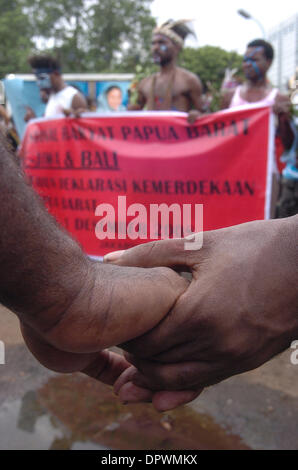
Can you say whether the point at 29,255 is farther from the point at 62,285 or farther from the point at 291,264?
the point at 291,264

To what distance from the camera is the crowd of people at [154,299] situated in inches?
43.4

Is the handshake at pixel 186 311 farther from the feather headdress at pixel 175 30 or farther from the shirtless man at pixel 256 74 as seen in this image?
the feather headdress at pixel 175 30

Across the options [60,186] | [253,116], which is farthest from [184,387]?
[60,186]

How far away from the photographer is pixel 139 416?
247 cm

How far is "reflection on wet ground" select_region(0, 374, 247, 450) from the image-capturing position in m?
2.26

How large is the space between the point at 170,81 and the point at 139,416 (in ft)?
11.4

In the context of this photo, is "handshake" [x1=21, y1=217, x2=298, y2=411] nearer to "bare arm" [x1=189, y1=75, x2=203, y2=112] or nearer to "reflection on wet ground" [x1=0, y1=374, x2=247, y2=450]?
"reflection on wet ground" [x1=0, y1=374, x2=247, y2=450]

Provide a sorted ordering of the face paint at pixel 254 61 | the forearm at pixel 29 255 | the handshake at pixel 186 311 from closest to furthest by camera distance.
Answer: the forearm at pixel 29 255 < the handshake at pixel 186 311 < the face paint at pixel 254 61

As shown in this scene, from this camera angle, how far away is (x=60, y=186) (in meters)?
4.45

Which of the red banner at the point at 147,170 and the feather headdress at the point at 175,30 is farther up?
the feather headdress at the point at 175,30

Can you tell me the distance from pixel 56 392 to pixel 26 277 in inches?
71.5

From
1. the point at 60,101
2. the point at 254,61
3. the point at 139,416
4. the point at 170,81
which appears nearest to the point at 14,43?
the point at 60,101

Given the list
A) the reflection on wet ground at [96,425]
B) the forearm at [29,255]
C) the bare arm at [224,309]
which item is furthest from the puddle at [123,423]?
the forearm at [29,255]
